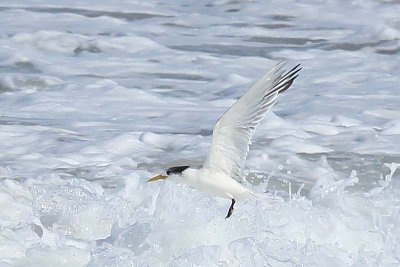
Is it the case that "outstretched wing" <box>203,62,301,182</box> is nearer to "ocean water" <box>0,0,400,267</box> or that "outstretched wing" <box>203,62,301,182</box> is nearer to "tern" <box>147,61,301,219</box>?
"tern" <box>147,61,301,219</box>

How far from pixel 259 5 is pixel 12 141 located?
19.0 ft

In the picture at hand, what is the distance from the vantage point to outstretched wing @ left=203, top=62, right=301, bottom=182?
5684 millimetres

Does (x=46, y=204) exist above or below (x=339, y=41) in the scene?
above

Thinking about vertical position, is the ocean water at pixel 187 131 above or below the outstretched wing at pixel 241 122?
below

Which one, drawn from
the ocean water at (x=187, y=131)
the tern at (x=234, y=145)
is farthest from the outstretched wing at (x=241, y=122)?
the ocean water at (x=187, y=131)

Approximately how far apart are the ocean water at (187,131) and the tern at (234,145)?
21 centimetres

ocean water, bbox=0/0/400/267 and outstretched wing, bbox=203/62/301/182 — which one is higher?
outstretched wing, bbox=203/62/301/182

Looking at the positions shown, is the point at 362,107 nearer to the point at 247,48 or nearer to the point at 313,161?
the point at 313,161

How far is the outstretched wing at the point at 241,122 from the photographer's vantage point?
18.6 ft

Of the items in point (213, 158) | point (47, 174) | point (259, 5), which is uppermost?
point (213, 158)

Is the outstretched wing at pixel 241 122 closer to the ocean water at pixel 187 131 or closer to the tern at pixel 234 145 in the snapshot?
the tern at pixel 234 145

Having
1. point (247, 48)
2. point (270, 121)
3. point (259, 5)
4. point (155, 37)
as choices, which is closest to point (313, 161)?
point (270, 121)

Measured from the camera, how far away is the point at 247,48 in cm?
1142

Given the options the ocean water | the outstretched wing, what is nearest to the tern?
the outstretched wing
